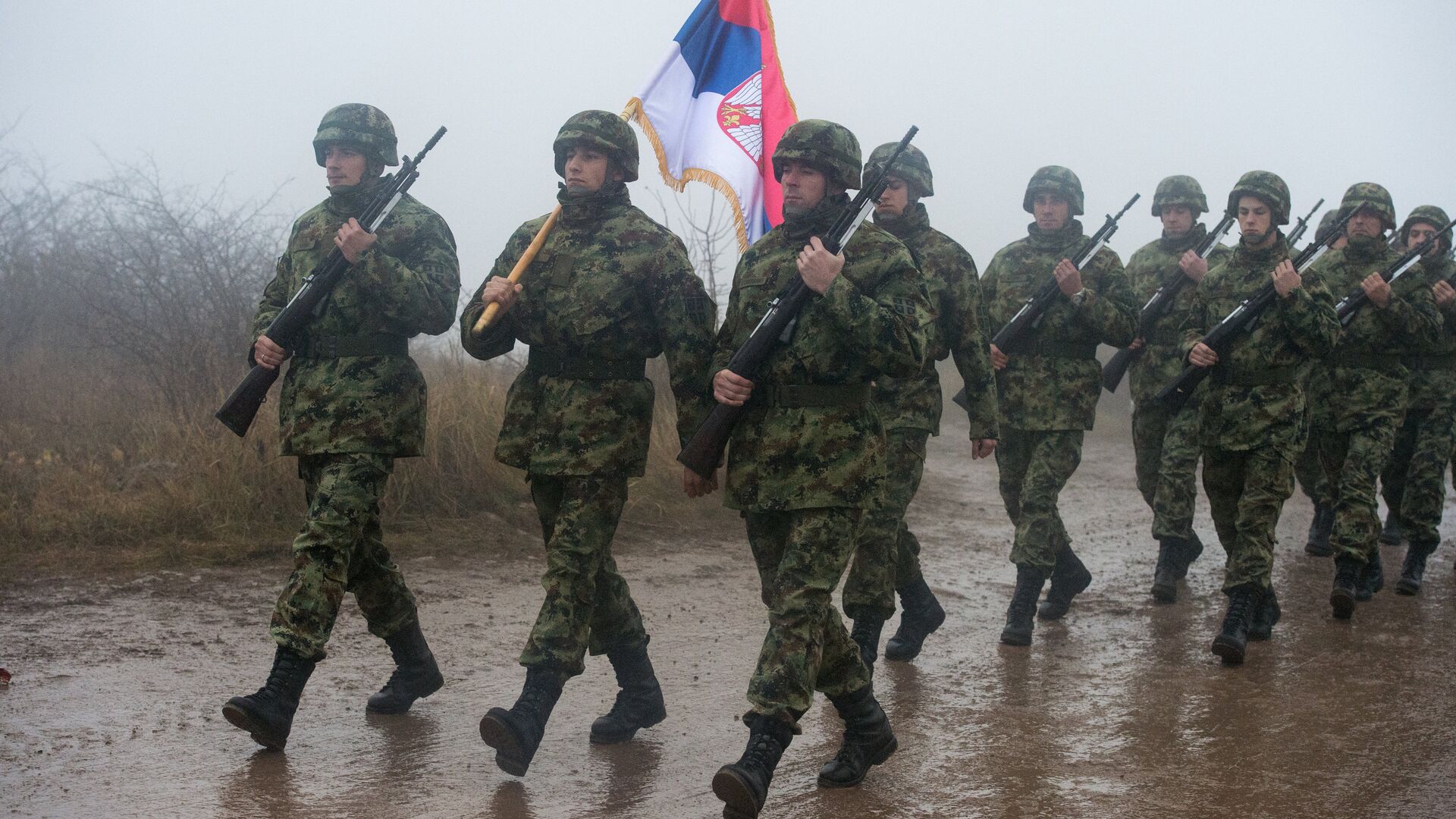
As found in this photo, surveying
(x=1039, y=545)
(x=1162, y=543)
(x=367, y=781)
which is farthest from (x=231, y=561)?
(x=1162, y=543)

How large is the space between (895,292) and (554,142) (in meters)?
1.36

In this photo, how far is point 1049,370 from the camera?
7.01 m

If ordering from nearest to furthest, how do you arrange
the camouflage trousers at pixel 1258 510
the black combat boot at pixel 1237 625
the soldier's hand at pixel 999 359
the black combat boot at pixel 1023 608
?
the black combat boot at pixel 1237 625 < the camouflage trousers at pixel 1258 510 < the black combat boot at pixel 1023 608 < the soldier's hand at pixel 999 359

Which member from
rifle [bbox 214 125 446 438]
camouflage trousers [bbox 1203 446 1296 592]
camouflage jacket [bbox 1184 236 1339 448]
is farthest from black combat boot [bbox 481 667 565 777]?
camouflage jacket [bbox 1184 236 1339 448]

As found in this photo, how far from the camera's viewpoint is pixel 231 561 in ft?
24.1

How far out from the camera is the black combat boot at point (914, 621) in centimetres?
616

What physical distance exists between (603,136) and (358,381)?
1209 millimetres

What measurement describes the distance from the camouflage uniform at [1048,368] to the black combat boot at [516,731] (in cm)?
306

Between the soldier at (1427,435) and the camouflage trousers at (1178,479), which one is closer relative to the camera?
the camouflage trousers at (1178,479)

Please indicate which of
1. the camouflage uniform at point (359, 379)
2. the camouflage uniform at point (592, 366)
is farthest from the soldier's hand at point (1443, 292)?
the camouflage uniform at point (359, 379)

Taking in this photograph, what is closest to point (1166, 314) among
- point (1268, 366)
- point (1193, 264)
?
point (1193, 264)

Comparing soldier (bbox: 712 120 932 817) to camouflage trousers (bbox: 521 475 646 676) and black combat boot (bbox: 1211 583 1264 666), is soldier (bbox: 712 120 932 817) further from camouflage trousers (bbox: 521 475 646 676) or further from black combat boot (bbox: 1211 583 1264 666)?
black combat boot (bbox: 1211 583 1264 666)

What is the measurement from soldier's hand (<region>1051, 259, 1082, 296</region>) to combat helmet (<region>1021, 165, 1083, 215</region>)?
61 centimetres

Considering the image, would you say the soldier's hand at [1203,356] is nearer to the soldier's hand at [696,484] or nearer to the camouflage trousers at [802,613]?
the camouflage trousers at [802,613]
